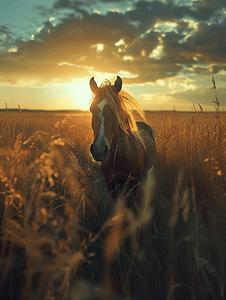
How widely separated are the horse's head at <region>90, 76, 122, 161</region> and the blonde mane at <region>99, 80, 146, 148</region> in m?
0.05

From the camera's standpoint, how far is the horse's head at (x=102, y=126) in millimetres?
1905

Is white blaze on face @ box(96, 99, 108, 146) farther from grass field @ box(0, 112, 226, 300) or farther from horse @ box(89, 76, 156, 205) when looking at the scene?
grass field @ box(0, 112, 226, 300)

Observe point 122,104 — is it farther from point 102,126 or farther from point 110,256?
point 110,256

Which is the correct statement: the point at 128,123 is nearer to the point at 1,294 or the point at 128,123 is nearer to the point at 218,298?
the point at 218,298

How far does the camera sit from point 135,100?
9.05 feet

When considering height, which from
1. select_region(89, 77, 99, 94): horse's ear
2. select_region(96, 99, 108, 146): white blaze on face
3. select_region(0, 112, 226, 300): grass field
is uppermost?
select_region(89, 77, 99, 94): horse's ear

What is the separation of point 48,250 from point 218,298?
1302mm

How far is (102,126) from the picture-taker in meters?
2.04

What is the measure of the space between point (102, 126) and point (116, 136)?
0.40 m

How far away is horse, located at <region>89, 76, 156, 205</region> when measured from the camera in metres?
2.06

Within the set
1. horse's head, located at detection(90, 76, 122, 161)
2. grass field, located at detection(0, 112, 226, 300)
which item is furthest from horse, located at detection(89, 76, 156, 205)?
grass field, located at detection(0, 112, 226, 300)

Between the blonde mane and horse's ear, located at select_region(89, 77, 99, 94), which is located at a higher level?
horse's ear, located at select_region(89, 77, 99, 94)

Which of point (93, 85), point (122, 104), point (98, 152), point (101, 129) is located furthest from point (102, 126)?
point (93, 85)

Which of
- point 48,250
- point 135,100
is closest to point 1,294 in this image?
point 48,250
